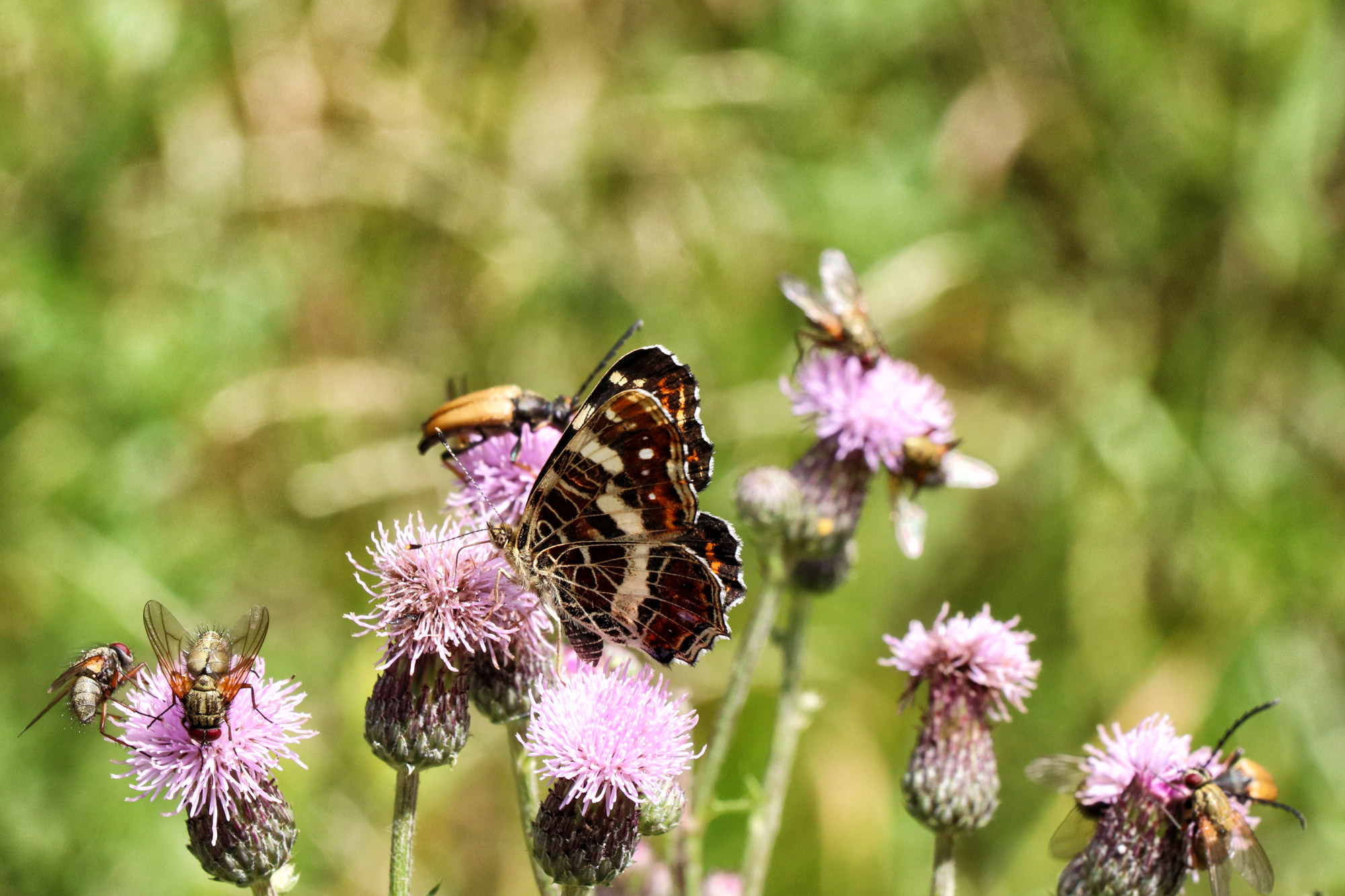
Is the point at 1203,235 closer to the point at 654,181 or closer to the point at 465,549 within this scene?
the point at 654,181

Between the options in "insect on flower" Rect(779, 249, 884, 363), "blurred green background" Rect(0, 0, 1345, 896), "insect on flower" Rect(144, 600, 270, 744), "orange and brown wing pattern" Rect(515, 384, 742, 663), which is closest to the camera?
"insect on flower" Rect(144, 600, 270, 744)

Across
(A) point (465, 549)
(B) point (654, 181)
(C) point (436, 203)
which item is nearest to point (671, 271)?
(B) point (654, 181)

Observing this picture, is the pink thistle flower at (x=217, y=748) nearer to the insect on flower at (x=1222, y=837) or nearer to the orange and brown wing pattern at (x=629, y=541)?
the orange and brown wing pattern at (x=629, y=541)

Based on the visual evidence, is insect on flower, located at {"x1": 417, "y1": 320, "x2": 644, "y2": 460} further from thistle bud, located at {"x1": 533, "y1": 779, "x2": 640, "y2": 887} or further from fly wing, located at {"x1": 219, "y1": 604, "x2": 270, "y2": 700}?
thistle bud, located at {"x1": 533, "y1": 779, "x2": 640, "y2": 887}

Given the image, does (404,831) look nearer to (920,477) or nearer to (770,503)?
(770,503)

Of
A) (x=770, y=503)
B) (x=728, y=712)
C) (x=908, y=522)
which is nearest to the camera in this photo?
(x=728, y=712)

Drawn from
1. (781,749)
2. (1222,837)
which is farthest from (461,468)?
(1222,837)

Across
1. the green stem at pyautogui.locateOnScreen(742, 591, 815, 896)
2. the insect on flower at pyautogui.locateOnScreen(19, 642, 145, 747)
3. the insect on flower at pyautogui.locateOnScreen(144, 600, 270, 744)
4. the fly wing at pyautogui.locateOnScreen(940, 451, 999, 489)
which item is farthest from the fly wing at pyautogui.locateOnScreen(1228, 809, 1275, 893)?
the insect on flower at pyautogui.locateOnScreen(19, 642, 145, 747)
